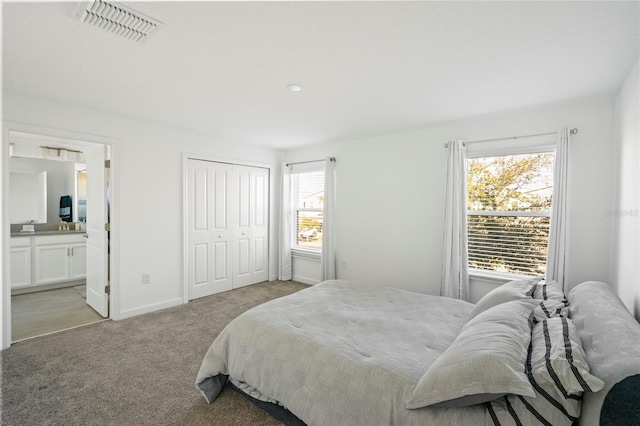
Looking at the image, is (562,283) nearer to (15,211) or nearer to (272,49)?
(272,49)

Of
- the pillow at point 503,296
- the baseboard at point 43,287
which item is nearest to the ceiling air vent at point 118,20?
the pillow at point 503,296

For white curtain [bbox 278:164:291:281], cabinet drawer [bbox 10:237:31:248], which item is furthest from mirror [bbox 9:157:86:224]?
white curtain [bbox 278:164:291:281]

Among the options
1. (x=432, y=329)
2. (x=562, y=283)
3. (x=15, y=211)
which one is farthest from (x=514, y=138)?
(x=15, y=211)

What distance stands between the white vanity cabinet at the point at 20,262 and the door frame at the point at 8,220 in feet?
6.94

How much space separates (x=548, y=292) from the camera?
210cm

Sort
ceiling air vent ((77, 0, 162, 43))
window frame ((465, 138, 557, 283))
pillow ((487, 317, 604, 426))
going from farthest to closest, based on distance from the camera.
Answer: window frame ((465, 138, 557, 283)) < ceiling air vent ((77, 0, 162, 43)) < pillow ((487, 317, 604, 426))

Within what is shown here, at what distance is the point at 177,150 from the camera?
4.06 meters

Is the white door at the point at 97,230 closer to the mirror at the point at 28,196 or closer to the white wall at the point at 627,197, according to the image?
the mirror at the point at 28,196

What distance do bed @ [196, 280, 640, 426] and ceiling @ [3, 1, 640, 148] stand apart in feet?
5.38

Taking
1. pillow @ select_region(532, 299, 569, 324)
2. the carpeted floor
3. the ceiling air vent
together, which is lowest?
the carpeted floor

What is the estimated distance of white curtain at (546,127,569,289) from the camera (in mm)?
2873

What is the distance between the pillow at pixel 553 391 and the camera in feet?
3.54

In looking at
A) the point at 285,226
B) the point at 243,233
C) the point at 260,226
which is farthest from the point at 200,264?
the point at 285,226

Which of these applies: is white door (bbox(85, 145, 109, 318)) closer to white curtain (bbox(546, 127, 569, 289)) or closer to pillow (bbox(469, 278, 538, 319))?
pillow (bbox(469, 278, 538, 319))
